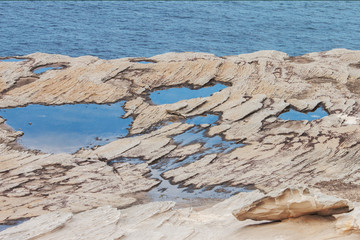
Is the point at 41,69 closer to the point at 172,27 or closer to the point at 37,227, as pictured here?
the point at 37,227

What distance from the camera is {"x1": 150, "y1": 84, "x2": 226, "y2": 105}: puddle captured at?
22.8m

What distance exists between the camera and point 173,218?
13352 millimetres

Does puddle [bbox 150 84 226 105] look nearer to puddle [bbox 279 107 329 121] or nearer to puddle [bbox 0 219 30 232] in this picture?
puddle [bbox 279 107 329 121]

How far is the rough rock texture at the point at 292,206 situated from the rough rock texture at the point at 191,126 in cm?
471

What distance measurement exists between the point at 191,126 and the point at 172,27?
18489mm

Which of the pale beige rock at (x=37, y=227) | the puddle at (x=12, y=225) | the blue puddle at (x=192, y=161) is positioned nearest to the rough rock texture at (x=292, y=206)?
the pale beige rock at (x=37, y=227)

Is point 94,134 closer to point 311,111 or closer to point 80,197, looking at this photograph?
point 80,197

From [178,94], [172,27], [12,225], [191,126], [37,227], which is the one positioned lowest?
[12,225]

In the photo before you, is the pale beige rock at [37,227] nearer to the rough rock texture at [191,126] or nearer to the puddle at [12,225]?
the puddle at [12,225]

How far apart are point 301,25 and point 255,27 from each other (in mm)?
3431

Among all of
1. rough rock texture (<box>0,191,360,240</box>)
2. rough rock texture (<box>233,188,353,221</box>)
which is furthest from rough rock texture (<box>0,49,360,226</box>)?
rough rock texture (<box>233,188,353,221</box>)

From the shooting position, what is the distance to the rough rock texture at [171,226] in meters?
11.1

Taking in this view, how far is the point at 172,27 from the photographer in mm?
37875

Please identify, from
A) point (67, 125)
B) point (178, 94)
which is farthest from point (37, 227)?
point (178, 94)
